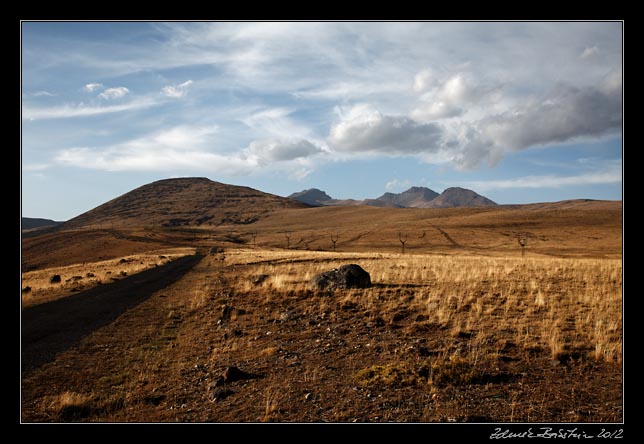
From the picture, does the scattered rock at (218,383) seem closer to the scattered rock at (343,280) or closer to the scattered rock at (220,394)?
the scattered rock at (220,394)

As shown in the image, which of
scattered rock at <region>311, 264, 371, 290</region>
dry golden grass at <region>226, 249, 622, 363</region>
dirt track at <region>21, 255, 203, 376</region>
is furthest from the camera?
scattered rock at <region>311, 264, 371, 290</region>

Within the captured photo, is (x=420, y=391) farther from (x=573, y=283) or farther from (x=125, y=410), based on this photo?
(x=573, y=283)

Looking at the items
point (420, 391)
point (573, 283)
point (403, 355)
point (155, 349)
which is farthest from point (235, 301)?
point (573, 283)

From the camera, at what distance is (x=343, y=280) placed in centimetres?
1972

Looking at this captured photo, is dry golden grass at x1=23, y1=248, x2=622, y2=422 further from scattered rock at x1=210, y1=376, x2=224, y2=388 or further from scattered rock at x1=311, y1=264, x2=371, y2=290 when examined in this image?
scattered rock at x1=311, y1=264, x2=371, y2=290

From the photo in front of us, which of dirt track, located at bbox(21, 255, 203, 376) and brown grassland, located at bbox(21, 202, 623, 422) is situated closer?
brown grassland, located at bbox(21, 202, 623, 422)

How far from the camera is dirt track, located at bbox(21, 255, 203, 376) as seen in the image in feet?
37.3

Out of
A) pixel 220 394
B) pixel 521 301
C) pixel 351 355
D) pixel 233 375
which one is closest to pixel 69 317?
pixel 233 375

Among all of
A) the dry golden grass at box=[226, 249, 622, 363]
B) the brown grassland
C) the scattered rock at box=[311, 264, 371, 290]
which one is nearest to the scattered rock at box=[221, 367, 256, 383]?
the brown grassland

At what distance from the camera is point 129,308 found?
17766 mm

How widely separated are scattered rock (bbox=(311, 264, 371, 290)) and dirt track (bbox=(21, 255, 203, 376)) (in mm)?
9035

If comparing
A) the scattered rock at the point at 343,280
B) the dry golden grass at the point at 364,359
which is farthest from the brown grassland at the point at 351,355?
the scattered rock at the point at 343,280

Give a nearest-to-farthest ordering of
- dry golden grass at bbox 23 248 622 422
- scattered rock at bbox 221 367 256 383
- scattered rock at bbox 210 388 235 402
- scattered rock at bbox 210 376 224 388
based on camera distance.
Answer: dry golden grass at bbox 23 248 622 422 < scattered rock at bbox 210 388 235 402 < scattered rock at bbox 210 376 224 388 < scattered rock at bbox 221 367 256 383
